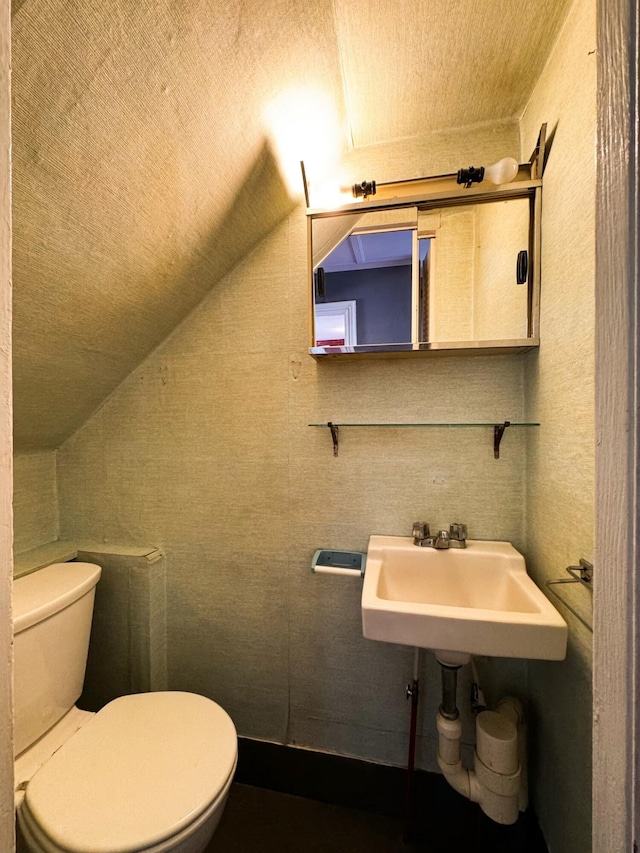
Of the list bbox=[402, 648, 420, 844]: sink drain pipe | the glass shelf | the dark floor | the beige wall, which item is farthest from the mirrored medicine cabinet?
the dark floor

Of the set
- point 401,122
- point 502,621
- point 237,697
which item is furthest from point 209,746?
point 401,122

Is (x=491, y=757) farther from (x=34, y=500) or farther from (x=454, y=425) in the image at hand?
(x=34, y=500)

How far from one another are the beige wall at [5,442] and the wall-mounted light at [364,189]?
93 cm

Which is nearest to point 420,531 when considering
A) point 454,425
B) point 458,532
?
point 458,532

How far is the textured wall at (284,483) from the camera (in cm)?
115

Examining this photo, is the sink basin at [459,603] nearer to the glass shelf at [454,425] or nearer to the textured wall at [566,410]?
the textured wall at [566,410]

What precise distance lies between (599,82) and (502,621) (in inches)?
36.8

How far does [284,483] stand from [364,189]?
3.31ft

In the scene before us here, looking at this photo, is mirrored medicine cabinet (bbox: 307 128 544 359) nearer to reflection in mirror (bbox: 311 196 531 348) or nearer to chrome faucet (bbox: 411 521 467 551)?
reflection in mirror (bbox: 311 196 531 348)

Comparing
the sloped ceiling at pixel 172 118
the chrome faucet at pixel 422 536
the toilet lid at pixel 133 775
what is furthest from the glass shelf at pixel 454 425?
the toilet lid at pixel 133 775

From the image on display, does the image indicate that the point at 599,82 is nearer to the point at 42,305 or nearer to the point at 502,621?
the point at 502,621

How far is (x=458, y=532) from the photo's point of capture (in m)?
1.12

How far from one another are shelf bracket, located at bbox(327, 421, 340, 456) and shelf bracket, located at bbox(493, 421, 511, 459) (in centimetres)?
51

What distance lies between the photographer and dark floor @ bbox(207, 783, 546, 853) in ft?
3.39
